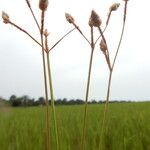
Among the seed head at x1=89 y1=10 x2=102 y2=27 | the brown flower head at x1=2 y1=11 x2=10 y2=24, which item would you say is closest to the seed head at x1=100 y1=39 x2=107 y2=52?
the seed head at x1=89 y1=10 x2=102 y2=27

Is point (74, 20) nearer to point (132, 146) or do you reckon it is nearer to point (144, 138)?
point (132, 146)

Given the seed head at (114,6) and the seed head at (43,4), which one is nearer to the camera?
the seed head at (43,4)

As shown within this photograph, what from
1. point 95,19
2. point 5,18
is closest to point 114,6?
point 95,19

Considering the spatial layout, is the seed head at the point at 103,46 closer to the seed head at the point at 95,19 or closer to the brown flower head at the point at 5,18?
the seed head at the point at 95,19

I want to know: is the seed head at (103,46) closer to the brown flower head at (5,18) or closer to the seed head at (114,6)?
the seed head at (114,6)

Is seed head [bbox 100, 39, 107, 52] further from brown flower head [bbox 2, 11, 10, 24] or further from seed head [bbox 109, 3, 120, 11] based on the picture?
brown flower head [bbox 2, 11, 10, 24]

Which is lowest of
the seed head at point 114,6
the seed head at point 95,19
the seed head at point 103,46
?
the seed head at point 103,46

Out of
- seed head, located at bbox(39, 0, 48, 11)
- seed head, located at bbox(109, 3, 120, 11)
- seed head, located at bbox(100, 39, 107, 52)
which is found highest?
seed head, located at bbox(109, 3, 120, 11)

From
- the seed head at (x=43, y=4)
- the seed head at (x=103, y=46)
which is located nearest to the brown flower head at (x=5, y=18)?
the seed head at (x=43, y=4)

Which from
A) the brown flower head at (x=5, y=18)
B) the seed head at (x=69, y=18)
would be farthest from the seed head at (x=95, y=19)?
the brown flower head at (x=5, y=18)

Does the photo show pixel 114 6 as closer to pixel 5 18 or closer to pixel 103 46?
pixel 103 46

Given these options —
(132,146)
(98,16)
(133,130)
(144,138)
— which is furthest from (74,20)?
(133,130)

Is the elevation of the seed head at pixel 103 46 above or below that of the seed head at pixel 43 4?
below

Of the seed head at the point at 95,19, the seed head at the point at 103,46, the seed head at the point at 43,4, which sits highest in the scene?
the seed head at the point at 43,4
